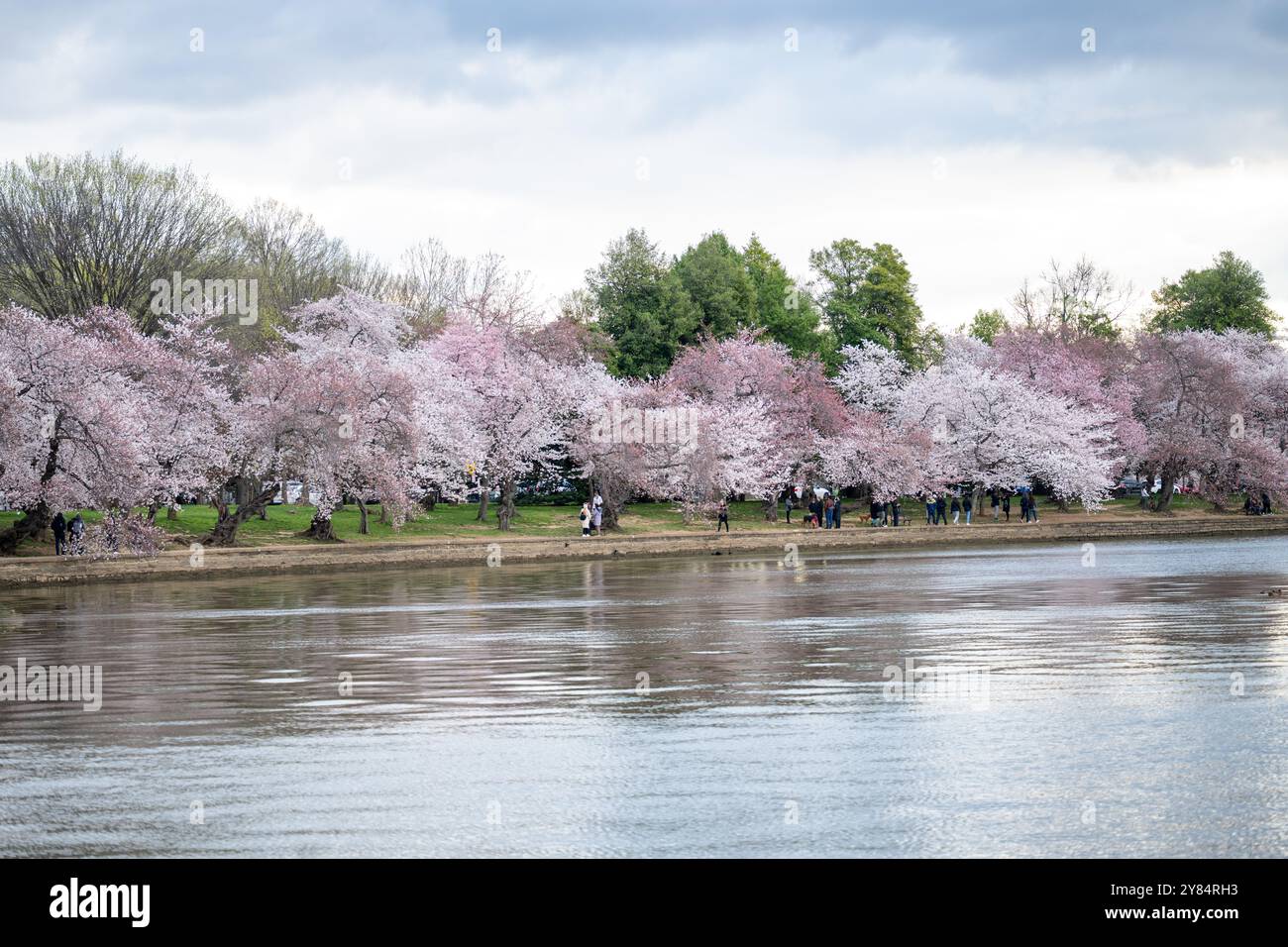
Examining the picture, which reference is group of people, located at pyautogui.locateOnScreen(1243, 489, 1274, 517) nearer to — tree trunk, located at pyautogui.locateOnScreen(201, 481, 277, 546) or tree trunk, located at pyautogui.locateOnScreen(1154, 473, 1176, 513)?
tree trunk, located at pyautogui.locateOnScreen(1154, 473, 1176, 513)

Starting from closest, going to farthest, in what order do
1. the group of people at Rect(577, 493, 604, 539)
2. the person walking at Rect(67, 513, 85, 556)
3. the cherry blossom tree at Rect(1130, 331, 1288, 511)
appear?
the person walking at Rect(67, 513, 85, 556)
the group of people at Rect(577, 493, 604, 539)
the cherry blossom tree at Rect(1130, 331, 1288, 511)

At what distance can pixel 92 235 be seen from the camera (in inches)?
2244

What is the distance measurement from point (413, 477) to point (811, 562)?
741 inches

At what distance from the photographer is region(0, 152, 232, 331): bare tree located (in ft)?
184

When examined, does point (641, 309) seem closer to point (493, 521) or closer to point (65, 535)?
point (493, 521)

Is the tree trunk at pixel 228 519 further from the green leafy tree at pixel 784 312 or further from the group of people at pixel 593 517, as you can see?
the green leafy tree at pixel 784 312

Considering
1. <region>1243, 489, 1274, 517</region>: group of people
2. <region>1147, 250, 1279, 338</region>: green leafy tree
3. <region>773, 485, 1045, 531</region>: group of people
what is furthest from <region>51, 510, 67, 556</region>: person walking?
<region>1147, 250, 1279, 338</region>: green leafy tree

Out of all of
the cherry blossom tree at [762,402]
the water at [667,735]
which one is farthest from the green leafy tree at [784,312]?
the water at [667,735]

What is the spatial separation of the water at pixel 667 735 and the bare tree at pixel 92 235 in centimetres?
3363

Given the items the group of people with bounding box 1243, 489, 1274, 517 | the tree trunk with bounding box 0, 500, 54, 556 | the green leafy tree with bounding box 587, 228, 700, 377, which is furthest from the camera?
the green leafy tree with bounding box 587, 228, 700, 377

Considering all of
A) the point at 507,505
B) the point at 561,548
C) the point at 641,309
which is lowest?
the point at 561,548

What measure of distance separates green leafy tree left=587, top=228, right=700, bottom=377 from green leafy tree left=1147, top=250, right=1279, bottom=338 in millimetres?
45684

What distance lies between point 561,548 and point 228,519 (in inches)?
454

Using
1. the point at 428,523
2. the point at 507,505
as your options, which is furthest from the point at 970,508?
the point at 428,523
